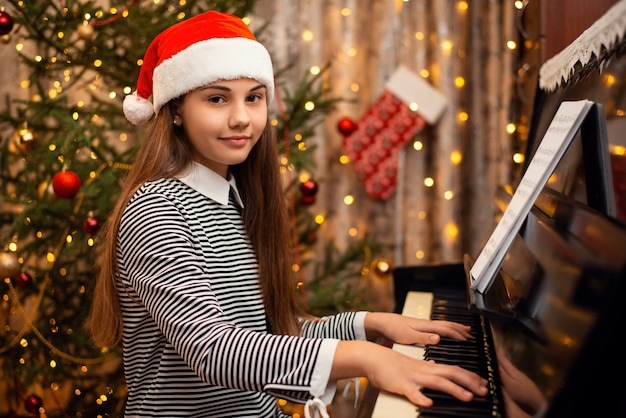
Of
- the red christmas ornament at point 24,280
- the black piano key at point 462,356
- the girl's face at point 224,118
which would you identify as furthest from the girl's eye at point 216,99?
the red christmas ornament at point 24,280

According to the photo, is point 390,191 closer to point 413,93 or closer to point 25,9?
point 413,93

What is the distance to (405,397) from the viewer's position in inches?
41.1

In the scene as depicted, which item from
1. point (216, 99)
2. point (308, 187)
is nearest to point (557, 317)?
point (216, 99)

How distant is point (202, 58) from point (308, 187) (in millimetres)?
1322

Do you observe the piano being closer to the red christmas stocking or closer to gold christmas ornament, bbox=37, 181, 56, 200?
gold christmas ornament, bbox=37, 181, 56, 200

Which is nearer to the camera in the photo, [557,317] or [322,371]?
[557,317]

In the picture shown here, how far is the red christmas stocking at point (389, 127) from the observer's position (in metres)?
3.21

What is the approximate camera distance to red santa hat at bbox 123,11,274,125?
1.41m

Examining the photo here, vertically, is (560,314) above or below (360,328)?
above

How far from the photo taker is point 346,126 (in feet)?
10.5

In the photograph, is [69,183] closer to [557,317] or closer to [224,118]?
[224,118]

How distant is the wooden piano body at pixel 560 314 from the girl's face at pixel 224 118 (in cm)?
58

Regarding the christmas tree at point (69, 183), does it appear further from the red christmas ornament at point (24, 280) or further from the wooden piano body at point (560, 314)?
the wooden piano body at point (560, 314)

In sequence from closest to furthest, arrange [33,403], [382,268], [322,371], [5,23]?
1. [322,371]
2. [5,23]
3. [33,403]
4. [382,268]
